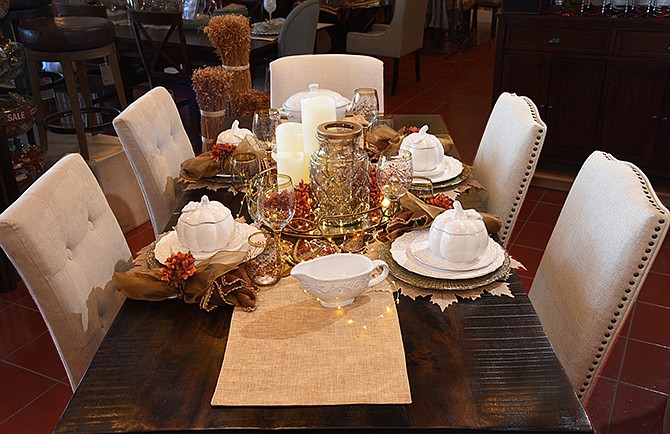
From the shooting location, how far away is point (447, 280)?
1.36 metres

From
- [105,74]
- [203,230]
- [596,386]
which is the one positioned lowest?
[596,386]

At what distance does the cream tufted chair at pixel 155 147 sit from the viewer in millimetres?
1912

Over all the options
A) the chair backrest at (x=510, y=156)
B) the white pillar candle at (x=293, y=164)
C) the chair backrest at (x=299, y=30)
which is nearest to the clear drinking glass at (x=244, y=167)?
the white pillar candle at (x=293, y=164)

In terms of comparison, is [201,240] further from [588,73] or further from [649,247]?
[588,73]

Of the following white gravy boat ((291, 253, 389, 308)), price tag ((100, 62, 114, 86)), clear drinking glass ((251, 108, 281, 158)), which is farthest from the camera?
price tag ((100, 62, 114, 86))

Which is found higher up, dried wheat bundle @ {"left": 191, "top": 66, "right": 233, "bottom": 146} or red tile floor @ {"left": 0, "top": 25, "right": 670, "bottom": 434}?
dried wheat bundle @ {"left": 191, "top": 66, "right": 233, "bottom": 146}

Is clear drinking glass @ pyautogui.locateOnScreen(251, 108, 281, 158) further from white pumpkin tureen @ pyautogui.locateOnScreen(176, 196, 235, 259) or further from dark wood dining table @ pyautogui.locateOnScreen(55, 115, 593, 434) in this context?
dark wood dining table @ pyautogui.locateOnScreen(55, 115, 593, 434)

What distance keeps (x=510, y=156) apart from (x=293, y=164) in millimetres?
665

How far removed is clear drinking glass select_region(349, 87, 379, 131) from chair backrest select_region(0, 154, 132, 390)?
0.91 m

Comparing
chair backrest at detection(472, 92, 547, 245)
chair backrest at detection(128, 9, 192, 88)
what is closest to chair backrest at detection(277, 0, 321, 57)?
chair backrest at detection(128, 9, 192, 88)

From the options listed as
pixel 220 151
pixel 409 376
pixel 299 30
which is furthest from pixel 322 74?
pixel 409 376

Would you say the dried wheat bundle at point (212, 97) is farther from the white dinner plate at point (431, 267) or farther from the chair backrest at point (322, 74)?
the white dinner plate at point (431, 267)

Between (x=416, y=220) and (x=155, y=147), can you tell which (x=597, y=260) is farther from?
(x=155, y=147)

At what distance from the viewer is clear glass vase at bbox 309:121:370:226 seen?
1.55 meters
